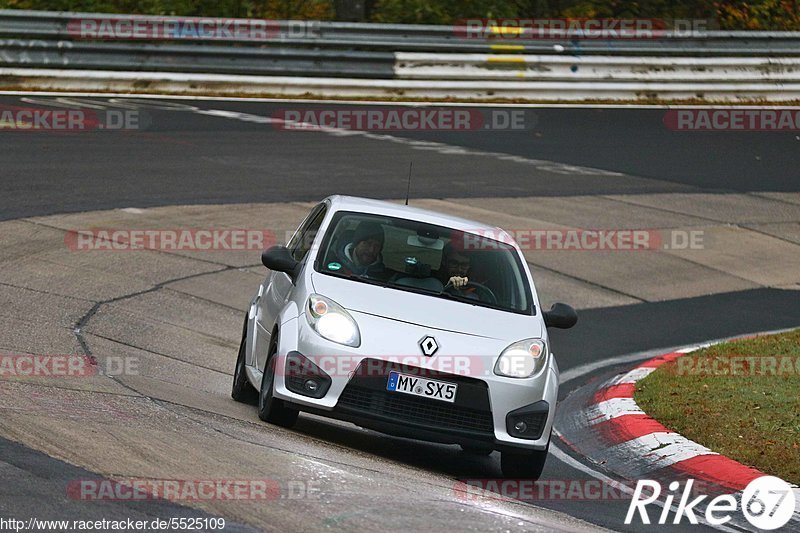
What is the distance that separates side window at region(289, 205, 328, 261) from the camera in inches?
347

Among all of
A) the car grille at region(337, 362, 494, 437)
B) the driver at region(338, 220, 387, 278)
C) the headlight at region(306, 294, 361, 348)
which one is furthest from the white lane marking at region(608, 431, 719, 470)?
the headlight at region(306, 294, 361, 348)

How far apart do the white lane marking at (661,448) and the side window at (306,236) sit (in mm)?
2442

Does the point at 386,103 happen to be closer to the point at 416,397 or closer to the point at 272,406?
the point at 272,406

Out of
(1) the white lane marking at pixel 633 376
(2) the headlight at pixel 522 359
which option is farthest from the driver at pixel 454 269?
(1) the white lane marking at pixel 633 376

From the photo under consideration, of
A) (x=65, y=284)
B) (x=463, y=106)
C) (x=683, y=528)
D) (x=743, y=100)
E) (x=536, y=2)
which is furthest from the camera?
(x=536, y=2)

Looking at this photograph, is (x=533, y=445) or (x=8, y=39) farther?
(x=8, y=39)

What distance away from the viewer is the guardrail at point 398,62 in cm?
2280

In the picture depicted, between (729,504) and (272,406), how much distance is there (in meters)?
2.68

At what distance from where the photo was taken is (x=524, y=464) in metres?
7.87

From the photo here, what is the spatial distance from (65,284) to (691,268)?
7792mm

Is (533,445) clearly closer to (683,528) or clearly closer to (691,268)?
(683,528)

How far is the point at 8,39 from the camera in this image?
22672 mm

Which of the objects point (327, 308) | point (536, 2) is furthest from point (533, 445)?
point (536, 2)

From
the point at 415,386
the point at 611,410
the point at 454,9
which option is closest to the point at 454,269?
the point at 415,386
